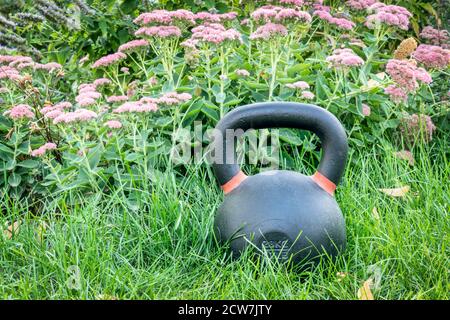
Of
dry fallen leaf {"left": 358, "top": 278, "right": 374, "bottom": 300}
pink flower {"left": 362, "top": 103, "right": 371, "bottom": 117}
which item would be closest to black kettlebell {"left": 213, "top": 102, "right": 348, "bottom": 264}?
dry fallen leaf {"left": 358, "top": 278, "right": 374, "bottom": 300}

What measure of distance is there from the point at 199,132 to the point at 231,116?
712mm

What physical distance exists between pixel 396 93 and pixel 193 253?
147 centimetres

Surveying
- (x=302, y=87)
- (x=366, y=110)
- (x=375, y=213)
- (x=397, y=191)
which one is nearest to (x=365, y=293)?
(x=375, y=213)

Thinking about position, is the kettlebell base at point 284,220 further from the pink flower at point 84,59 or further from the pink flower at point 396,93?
the pink flower at point 84,59

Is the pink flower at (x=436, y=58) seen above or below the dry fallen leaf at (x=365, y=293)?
above

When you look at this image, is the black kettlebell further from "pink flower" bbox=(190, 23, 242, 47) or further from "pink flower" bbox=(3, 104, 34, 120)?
"pink flower" bbox=(3, 104, 34, 120)

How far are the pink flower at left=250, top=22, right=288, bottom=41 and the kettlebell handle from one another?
74 cm

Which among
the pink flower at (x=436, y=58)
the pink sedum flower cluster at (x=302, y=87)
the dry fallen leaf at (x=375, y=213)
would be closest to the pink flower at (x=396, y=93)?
the pink flower at (x=436, y=58)

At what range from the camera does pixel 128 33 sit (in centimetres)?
411

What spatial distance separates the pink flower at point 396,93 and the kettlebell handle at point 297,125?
983 mm

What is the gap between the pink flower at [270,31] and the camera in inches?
118

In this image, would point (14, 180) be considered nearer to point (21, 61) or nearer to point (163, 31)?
point (21, 61)

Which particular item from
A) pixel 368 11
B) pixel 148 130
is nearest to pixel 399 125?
pixel 368 11
